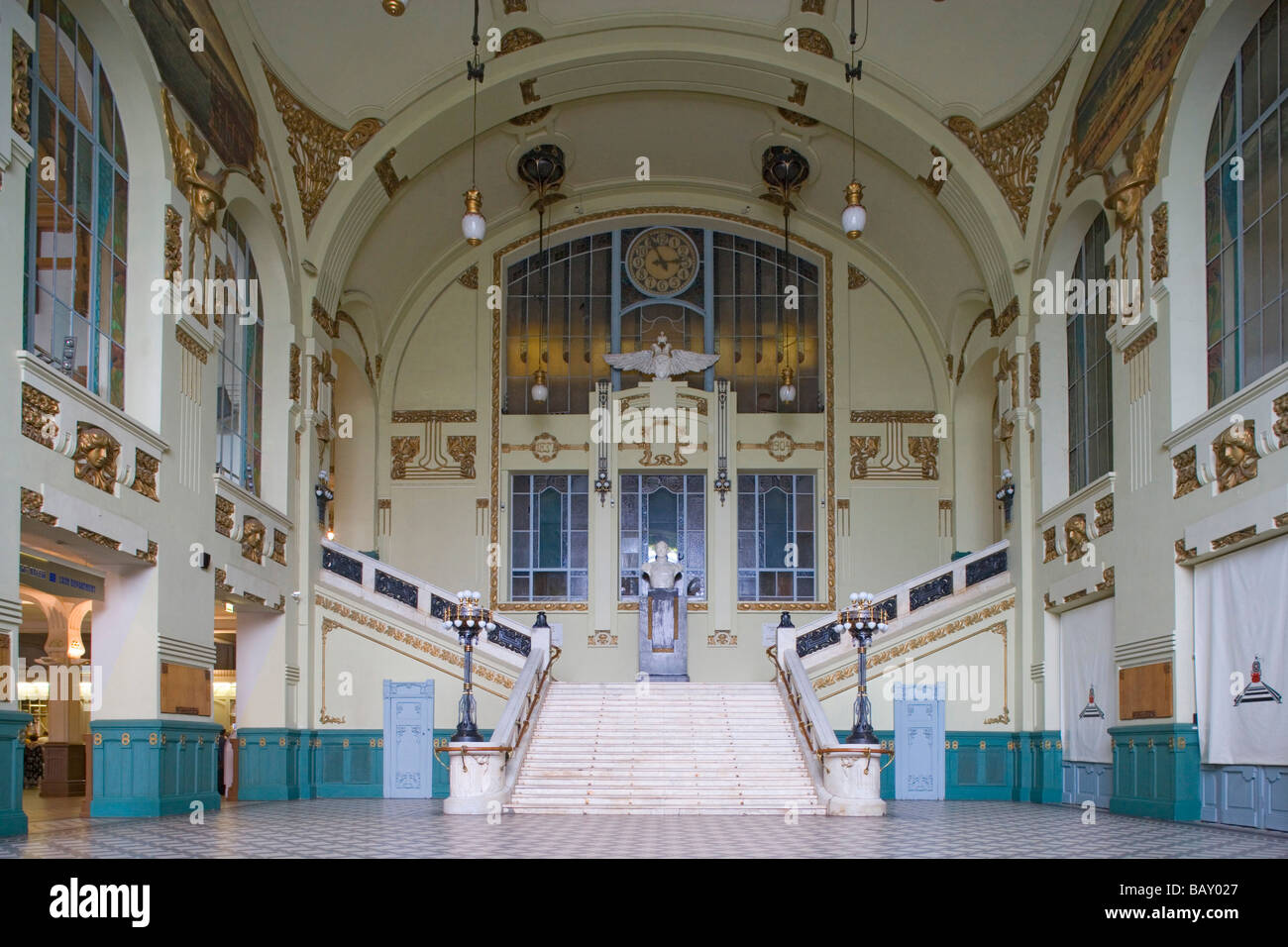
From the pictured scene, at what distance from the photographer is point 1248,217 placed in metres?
12.9

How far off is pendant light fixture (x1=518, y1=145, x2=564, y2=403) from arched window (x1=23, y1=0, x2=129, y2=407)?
923cm

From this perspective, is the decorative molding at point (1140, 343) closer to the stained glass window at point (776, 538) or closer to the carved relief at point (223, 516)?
the stained glass window at point (776, 538)

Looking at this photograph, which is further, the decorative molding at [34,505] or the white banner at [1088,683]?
the white banner at [1088,683]

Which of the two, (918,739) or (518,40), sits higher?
(518,40)

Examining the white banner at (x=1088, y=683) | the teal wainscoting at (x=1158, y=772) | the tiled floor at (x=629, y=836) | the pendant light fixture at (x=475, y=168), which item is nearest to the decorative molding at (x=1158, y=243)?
the white banner at (x=1088, y=683)

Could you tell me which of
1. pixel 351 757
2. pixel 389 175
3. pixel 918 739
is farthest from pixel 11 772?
pixel 918 739

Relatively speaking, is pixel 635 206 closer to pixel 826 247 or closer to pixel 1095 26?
pixel 826 247

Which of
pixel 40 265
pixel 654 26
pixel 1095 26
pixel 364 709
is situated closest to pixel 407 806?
pixel 364 709

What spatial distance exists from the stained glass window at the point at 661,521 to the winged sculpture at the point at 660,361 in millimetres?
1913

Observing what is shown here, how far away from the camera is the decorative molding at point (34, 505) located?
1120 cm

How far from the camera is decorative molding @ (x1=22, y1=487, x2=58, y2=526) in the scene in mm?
11195

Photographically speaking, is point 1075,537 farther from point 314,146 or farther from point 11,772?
point 11,772

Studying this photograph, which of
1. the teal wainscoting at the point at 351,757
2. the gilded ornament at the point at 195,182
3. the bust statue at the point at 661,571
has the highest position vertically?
the gilded ornament at the point at 195,182

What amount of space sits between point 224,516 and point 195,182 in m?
4.00
